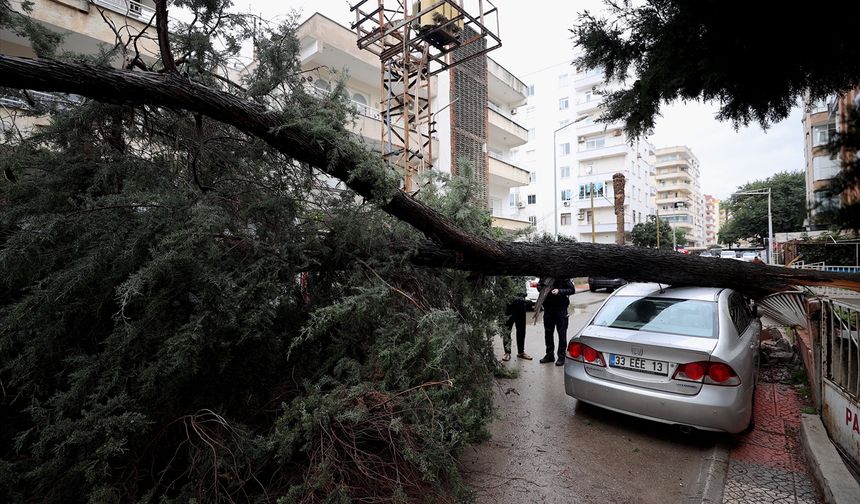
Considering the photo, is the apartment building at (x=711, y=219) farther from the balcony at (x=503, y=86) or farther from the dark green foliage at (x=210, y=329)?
the dark green foliage at (x=210, y=329)

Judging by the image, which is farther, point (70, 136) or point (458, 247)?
point (458, 247)

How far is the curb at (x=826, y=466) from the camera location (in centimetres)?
261

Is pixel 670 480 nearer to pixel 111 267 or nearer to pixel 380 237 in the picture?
pixel 380 237

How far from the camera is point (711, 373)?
3.53 metres

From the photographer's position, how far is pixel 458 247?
375cm

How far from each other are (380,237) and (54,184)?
243 centimetres

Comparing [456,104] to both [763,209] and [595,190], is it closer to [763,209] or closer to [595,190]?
[595,190]

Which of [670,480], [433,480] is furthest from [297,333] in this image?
[670,480]

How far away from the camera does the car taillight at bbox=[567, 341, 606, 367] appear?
13.7 feet

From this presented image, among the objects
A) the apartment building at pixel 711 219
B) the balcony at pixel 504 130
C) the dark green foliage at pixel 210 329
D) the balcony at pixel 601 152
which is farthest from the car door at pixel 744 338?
the apartment building at pixel 711 219

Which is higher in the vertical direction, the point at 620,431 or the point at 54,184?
the point at 54,184

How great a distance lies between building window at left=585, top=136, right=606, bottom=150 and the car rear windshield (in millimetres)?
39394

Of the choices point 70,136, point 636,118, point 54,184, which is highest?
point 636,118

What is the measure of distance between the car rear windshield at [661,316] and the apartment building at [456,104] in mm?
7731
